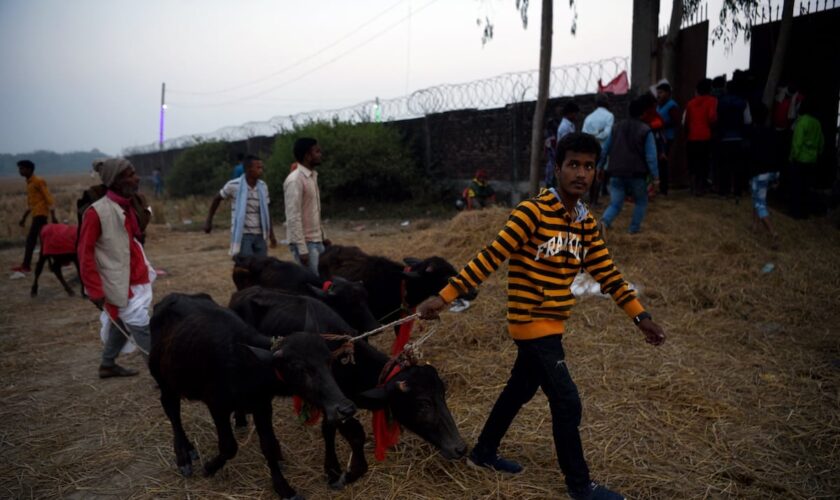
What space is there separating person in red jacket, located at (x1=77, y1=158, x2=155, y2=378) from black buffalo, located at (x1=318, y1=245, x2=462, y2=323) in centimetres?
219

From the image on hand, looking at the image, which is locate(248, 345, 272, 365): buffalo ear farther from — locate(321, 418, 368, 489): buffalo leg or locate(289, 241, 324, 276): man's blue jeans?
locate(289, 241, 324, 276): man's blue jeans

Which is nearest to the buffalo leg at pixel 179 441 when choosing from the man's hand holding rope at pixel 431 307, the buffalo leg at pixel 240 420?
the buffalo leg at pixel 240 420

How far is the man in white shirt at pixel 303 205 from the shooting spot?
605 cm

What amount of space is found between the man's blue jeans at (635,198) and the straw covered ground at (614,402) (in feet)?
0.97

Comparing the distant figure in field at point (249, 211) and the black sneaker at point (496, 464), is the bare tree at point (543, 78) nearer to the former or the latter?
the distant figure in field at point (249, 211)

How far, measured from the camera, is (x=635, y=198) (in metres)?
8.05

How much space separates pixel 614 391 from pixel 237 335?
318 cm

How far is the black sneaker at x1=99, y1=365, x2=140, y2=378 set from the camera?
5539mm

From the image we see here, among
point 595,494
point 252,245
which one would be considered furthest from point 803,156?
point 252,245

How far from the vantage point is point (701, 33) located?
35.1 feet

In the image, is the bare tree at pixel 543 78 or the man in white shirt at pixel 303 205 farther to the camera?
the bare tree at pixel 543 78

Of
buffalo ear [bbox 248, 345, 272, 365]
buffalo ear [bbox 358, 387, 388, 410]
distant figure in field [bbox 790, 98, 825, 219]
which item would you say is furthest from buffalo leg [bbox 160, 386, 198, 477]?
distant figure in field [bbox 790, 98, 825, 219]

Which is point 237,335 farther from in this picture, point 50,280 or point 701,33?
point 701,33

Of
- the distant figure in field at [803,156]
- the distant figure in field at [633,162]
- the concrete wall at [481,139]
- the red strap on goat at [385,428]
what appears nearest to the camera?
the red strap on goat at [385,428]
